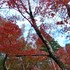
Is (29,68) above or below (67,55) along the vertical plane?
below

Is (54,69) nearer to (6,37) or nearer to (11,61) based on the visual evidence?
(11,61)

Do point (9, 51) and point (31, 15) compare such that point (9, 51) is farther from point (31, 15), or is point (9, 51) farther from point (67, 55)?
point (67, 55)

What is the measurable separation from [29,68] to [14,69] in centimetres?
222

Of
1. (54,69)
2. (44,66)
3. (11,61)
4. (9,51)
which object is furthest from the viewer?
(54,69)

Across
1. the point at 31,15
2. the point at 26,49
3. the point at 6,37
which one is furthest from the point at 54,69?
the point at 31,15

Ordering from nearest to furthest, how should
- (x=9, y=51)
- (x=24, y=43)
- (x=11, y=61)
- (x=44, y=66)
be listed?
(x=9, y=51) < (x=24, y=43) < (x=11, y=61) < (x=44, y=66)

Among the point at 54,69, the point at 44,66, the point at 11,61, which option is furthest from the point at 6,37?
the point at 54,69

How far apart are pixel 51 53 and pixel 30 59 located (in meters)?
19.9

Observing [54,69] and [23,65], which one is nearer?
[23,65]

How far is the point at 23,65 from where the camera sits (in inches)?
1421

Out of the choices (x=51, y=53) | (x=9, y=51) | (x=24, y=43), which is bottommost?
(x=51, y=53)

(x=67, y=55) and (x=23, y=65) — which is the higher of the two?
(x=67, y=55)

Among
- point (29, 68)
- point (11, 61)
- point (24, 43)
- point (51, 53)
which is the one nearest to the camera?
point (51, 53)

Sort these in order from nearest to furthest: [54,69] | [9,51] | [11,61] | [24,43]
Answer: [9,51] < [24,43] < [11,61] < [54,69]
